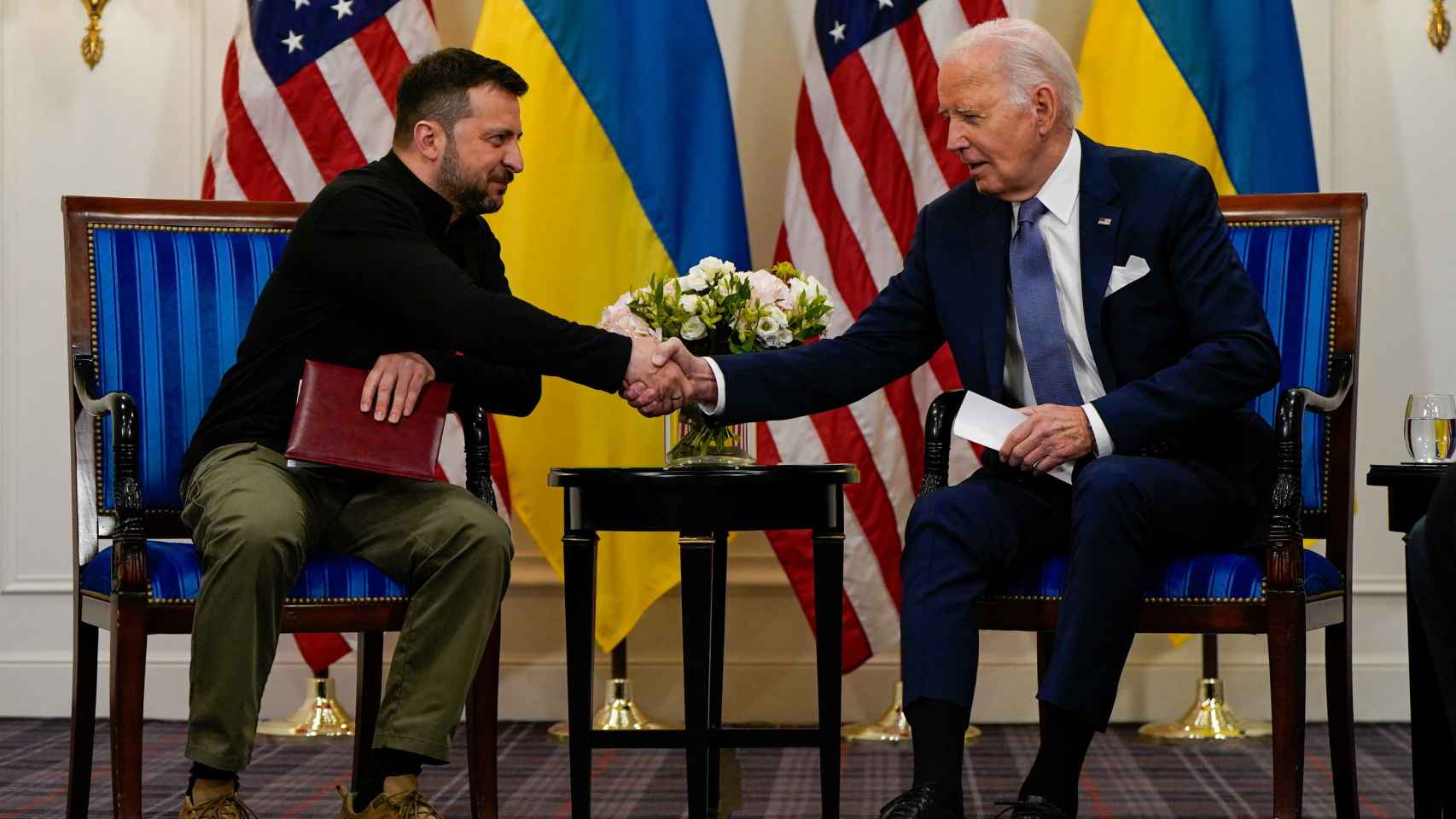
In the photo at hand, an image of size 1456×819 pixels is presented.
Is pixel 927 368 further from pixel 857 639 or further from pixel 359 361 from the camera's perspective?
pixel 359 361

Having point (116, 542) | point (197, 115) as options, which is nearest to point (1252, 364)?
point (116, 542)

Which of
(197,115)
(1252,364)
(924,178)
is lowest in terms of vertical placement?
(1252,364)

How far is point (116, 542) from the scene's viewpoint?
99.1 inches

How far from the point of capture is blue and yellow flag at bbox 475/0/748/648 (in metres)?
3.89

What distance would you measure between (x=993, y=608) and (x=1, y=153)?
3307 mm

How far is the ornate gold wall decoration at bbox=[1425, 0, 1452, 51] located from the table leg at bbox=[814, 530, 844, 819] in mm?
2653

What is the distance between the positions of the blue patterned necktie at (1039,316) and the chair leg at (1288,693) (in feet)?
1.58

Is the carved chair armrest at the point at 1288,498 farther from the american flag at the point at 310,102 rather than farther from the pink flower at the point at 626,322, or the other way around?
the american flag at the point at 310,102

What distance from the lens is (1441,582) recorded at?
1.80 meters

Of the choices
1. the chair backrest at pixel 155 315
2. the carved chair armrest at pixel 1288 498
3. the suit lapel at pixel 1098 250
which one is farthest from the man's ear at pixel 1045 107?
the chair backrest at pixel 155 315

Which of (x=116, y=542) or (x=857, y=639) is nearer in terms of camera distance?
(x=116, y=542)

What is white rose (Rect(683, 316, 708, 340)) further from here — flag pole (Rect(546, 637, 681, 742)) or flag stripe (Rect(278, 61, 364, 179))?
flag stripe (Rect(278, 61, 364, 179))

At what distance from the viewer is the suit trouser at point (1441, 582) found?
177 cm

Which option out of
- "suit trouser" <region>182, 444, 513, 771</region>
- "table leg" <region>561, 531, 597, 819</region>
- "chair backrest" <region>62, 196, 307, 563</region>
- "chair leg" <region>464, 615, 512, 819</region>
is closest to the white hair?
"table leg" <region>561, 531, 597, 819</region>
